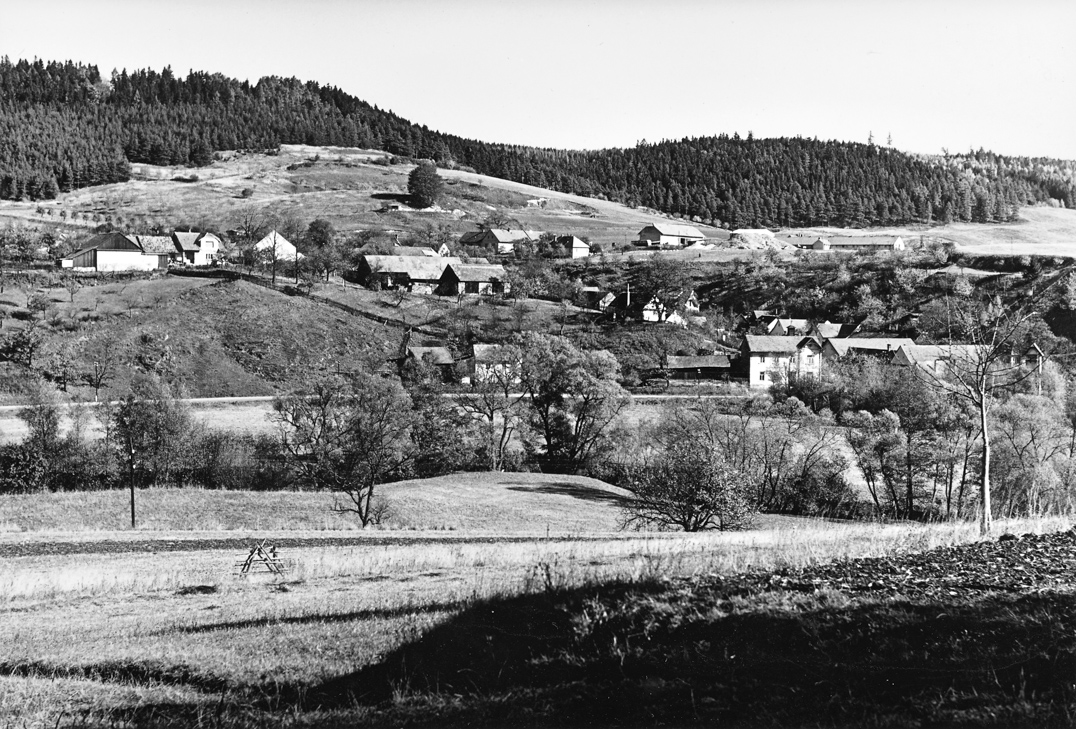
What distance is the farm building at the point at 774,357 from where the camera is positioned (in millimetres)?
77125

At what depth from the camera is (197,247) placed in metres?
111

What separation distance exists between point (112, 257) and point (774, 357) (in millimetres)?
73412

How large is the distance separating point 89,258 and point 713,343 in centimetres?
6931

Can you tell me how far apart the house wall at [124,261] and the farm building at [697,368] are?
58.9 m

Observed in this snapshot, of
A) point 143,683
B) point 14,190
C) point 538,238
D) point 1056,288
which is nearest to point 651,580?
point 143,683

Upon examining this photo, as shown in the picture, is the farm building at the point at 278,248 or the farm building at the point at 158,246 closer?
the farm building at the point at 278,248

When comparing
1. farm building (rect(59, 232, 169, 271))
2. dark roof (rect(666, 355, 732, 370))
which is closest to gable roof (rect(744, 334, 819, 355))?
dark roof (rect(666, 355, 732, 370))

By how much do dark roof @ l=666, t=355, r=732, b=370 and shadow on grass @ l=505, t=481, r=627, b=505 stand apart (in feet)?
112

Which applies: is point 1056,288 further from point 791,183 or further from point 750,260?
point 791,183

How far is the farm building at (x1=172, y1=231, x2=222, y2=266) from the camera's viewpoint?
362 feet

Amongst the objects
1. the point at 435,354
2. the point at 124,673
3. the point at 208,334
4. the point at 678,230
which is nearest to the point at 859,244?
the point at 678,230

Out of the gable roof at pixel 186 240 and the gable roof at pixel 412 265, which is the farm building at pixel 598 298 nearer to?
the gable roof at pixel 412 265

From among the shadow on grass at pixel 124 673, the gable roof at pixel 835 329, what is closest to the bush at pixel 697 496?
the shadow on grass at pixel 124 673

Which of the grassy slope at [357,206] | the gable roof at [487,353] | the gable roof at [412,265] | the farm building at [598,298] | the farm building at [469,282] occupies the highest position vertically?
the grassy slope at [357,206]
